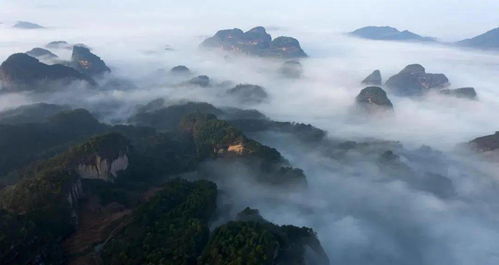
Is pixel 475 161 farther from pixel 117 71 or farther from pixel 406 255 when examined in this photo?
pixel 117 71

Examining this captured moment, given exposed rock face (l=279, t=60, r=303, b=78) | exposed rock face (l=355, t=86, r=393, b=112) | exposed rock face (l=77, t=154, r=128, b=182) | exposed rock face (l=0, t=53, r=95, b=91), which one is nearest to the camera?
exposed rock face (l=77, t=154, r=128, b=182)

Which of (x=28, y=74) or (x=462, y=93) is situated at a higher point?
(x=28, y=74)

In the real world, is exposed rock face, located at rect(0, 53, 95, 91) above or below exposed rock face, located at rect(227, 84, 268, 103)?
above

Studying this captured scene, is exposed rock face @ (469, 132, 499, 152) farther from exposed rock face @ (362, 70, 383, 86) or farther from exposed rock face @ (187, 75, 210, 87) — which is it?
exposed rock face @ (187, 75, 210, 87)

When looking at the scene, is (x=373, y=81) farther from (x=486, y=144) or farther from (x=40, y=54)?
(x=40, y=54)

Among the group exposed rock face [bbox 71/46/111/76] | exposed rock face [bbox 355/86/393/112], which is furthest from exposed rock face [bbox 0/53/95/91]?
exposed rock face [bbox 355/86/393/112]

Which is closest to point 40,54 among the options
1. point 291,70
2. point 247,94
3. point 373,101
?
point 247,94

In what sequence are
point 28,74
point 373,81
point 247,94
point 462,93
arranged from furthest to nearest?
1. point 373,81
2. point 462,93
3. point 247,94
4. point 28,74

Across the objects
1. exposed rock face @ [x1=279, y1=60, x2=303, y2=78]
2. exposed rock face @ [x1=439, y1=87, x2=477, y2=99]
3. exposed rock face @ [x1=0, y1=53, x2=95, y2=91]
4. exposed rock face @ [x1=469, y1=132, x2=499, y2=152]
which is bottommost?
exposed rock face @ [x1=279, y1=60, x2=303, y2=78]
